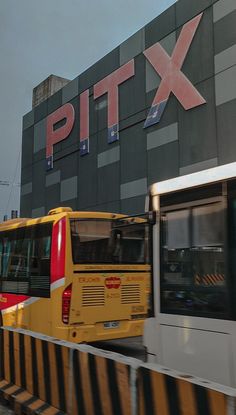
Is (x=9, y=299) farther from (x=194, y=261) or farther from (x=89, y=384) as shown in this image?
(x=194, y=261)

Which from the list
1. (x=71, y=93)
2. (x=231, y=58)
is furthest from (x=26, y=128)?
(x=231, y=58)

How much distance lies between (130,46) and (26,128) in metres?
11.6

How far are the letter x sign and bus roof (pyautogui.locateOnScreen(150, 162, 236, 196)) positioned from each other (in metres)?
12.8

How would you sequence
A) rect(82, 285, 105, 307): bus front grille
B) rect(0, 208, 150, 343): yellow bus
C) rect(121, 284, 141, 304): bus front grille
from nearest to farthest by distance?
rect(0, 208, 150, 343): yellow bus < rect(82, 285, 105, 307): bus front grille < rect(121, 284, 141, 304): bus front grille

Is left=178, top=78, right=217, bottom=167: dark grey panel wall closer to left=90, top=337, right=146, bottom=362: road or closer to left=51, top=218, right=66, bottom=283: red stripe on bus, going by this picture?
left=90, top=337, right=146, bottom=362: road

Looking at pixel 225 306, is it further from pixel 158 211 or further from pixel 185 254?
pixel 158 211

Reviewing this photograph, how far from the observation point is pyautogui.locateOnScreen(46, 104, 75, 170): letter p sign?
2655cm

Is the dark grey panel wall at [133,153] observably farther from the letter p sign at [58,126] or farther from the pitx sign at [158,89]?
the letter p sign at [58,126]

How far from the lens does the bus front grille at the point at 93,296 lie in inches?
388

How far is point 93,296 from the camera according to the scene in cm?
998

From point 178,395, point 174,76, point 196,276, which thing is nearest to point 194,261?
point 196,276

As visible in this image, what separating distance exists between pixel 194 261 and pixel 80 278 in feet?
16.9

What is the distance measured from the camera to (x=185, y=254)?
16.6 ft

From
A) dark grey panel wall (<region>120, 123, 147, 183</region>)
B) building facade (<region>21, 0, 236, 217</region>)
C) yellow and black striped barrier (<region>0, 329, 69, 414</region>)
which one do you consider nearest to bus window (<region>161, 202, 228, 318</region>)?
yellow and black striped barrier (<region>0, 329, 69, 414</region>)
